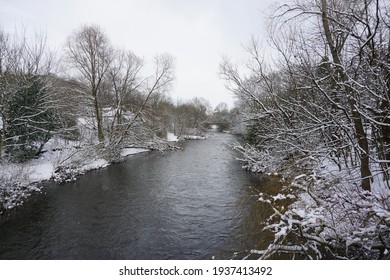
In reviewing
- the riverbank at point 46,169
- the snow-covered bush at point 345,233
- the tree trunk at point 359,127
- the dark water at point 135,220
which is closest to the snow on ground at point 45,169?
the riverbank at point 46,169

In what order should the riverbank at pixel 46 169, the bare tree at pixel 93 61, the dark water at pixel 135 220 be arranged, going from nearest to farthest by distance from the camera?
the dark water at pixel 135 220 → the riverbank at pixel 46 169 → the bare tree at pixel 93 61

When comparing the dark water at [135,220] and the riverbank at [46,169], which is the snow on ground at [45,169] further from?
the dark water at [135,220]

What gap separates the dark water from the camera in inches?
205

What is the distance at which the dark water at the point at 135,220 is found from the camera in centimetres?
520

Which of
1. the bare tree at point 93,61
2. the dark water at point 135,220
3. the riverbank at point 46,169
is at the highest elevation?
the bare tree at point 93,61

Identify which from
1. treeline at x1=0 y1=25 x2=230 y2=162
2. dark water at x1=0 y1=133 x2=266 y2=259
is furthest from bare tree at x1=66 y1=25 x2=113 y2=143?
dark water at x1=0 y1=133 x2=266 y2=259

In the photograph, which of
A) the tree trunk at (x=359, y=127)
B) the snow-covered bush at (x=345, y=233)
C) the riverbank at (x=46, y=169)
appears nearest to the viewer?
the snow-covered bush at (x=345, y=233)

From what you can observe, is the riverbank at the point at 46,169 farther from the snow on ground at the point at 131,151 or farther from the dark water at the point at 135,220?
the dark water at the point at 135,220

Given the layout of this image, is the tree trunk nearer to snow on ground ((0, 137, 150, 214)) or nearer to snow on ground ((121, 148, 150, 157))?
snow on ground ((0, 137, 150, 214))

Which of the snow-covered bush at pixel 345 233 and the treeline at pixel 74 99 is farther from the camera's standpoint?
the treeline at pixel 74 99

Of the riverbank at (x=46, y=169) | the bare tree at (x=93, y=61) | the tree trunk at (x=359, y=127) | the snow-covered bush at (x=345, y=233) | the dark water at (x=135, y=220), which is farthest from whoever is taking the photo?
the bare tree at (x=93, y=61)

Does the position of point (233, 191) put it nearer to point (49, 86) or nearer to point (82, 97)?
point (49, 86)

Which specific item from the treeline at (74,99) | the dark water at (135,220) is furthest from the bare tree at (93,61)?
the dark water at (135,220)

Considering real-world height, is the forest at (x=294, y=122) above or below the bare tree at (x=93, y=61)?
below
